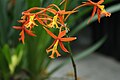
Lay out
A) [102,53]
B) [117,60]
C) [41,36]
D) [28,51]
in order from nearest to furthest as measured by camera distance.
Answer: [41,36]
[28,51]
[117,60]
[102,53]

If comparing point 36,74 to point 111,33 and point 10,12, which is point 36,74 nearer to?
point 10,12

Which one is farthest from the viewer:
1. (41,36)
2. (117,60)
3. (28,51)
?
(117,60)

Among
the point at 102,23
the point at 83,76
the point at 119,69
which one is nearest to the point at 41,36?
the point at 83,76

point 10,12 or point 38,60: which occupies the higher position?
point 10,12

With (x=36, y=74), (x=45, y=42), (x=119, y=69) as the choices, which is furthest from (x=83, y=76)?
(x=45, y=42)

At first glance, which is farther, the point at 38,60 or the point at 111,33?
the point at 111,33

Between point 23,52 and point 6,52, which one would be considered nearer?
point 6,52

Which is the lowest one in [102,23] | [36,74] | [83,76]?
[83,76]

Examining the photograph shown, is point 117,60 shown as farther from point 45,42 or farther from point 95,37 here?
point 45,42

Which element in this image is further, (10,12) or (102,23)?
(102,23)
